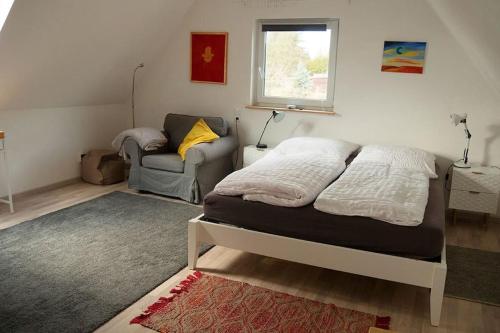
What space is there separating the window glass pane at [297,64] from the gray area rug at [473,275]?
218 centimetres

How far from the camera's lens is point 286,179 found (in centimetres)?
299

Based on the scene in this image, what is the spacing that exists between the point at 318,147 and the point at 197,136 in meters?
1.32

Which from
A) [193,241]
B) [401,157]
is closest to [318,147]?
[401,157]

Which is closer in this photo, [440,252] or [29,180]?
[440,252]

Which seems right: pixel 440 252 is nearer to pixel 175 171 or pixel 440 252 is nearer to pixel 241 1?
pixel 175 171

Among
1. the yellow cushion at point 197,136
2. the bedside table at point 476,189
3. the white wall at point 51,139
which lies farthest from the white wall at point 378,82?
the white wall at point 51,139

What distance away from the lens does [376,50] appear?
443 centimetres

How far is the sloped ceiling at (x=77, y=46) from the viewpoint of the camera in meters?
3.63

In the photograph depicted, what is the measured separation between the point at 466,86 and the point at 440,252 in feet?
7.48

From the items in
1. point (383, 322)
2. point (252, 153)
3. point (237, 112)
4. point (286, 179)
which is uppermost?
point (237, 112)

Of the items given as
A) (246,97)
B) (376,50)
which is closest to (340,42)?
(376,50)

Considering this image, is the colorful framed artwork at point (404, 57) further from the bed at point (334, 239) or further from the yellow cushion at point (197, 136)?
the yellow cushion at point (197, 136)

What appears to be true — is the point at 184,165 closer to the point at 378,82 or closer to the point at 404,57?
the point at 378,82

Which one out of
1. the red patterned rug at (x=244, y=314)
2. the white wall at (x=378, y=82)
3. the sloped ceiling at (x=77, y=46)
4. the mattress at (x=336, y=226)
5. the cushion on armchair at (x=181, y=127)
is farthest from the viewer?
the cushion on armchair at (x=181, y=127)
